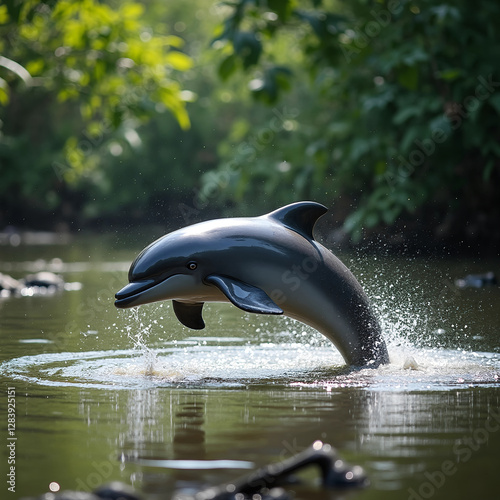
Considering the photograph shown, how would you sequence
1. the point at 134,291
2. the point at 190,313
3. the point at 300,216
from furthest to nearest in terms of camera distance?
the point at 190,313, the point at 300,216, the point at 134,291

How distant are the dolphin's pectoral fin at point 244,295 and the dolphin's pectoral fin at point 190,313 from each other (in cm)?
77

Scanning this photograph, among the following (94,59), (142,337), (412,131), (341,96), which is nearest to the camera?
(142,337)

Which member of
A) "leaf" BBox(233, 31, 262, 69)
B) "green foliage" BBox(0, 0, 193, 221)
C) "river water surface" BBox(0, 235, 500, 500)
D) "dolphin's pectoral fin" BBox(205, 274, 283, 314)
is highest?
"green foliage" BBox(0, 0, 193, 221)

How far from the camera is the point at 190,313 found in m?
9.27

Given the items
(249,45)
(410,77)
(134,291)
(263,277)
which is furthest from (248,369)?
(410,77)

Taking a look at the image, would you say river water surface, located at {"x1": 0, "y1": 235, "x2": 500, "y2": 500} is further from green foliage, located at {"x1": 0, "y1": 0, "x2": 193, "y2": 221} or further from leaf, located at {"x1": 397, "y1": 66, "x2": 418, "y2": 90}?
green foliage, located at {"x1": 0, "y1": 0, "x2": 193, "y2": 221}

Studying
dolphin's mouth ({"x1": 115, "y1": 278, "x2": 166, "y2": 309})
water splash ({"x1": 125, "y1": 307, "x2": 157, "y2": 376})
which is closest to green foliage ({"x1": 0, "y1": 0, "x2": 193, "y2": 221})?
water splash ({"x1": 125, "y1": 307, "x2": 157, "y2": 376})

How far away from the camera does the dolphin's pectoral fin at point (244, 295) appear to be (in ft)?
26.2

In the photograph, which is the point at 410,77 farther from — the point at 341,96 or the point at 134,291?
the point at 341,96

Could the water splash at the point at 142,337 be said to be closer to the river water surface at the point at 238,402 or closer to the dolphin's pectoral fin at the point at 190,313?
the river water surface at the point at 238,402

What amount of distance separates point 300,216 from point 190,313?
1.31m

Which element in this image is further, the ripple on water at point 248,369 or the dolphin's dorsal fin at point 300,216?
the dolphin's dorsal fin at point 300,216

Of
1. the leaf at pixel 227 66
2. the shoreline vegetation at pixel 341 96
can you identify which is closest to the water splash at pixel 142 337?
the leaf at pixel 227 66

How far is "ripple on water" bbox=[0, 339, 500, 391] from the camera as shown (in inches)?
326
